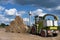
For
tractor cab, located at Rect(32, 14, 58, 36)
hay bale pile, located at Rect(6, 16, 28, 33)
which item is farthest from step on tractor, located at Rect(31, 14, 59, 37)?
hay bale pile, located at Rect(6, 16, 28, 33)

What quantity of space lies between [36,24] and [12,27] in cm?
323

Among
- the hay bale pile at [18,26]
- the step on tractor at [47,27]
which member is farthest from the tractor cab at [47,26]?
the hay bale pile at [18,26]

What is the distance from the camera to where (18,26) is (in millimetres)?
23688

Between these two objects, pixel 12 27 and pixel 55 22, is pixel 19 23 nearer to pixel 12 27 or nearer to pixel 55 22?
pixel 12 27

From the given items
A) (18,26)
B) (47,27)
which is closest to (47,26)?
(47,27)

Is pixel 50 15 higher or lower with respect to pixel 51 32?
higher

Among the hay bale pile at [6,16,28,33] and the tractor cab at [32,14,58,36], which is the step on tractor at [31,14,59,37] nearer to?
the tractor cab at [32,14,58,36]

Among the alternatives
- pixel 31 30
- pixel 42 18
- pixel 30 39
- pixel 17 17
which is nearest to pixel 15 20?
pixel 17 17

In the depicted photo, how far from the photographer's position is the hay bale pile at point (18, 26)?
23.6 metres

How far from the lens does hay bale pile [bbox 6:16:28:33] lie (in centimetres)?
2364

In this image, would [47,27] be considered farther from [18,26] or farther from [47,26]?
[18,26]

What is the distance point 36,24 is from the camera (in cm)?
2247

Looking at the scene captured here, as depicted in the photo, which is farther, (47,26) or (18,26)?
(18,26)

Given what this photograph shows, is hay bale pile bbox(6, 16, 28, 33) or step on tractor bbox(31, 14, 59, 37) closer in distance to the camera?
step on tractor bbox(31, 14, 59, 37)
